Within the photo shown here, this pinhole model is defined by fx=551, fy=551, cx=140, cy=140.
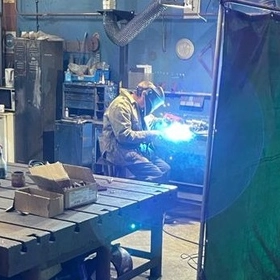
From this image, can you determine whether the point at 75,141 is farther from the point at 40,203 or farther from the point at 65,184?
the point at 40,203

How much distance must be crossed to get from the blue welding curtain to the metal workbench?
2.07ft

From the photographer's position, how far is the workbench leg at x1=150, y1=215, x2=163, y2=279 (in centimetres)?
369

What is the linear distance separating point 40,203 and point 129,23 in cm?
295

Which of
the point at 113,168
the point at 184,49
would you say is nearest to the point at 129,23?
the point at 184,49

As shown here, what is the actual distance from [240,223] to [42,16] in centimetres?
519

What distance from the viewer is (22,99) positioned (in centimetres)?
677

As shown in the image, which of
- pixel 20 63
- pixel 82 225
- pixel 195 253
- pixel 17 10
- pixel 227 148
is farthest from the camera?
pixel 17 10

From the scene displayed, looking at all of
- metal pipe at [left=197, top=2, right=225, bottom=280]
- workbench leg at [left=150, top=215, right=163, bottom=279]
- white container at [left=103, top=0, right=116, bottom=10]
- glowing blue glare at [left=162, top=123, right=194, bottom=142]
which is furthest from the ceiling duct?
metal pipe at [left=197, top=2, right=225, bottom=280]

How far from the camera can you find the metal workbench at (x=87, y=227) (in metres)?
2.47

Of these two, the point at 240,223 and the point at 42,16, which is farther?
the point at 42,16

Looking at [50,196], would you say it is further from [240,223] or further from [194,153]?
[194,153]

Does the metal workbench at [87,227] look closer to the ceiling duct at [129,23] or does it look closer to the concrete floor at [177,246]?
the concrete floor at [177,246]

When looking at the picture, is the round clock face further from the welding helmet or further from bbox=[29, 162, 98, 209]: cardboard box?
bbox=[29, 162, 98, 209]: cardboard box

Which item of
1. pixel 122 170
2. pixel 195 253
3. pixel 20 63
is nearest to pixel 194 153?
pixel 122 170
